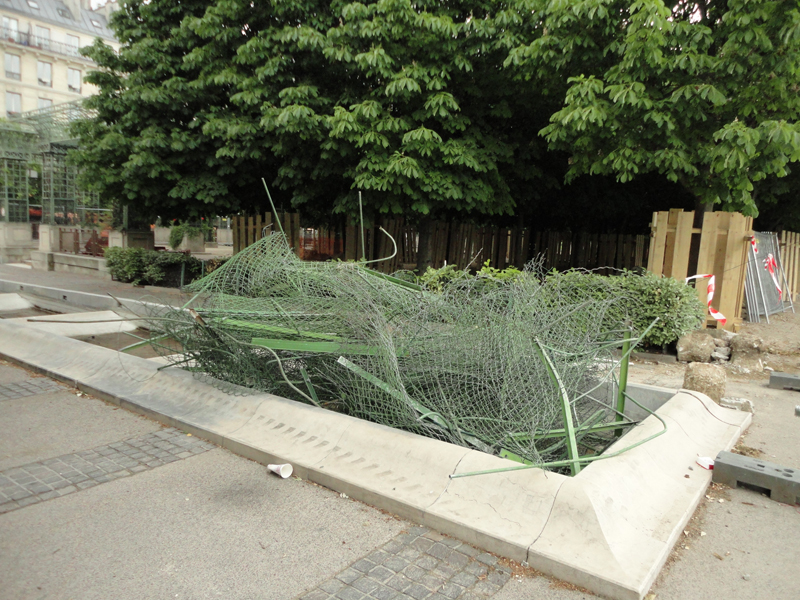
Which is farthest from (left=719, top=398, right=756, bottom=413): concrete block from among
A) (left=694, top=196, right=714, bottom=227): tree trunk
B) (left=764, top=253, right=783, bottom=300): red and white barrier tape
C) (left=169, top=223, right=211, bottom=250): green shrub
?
(left=169, top=223, right=211, bottom=250): green shrub

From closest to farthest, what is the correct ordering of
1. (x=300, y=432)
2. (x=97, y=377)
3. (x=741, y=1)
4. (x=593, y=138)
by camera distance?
1. (x=300, y=432)
2. (x=97, y=377)
3. (x=741, y=1)
4. (x=593, y=138)

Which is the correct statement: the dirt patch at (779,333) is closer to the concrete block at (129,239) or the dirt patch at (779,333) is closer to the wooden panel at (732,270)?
the wooden panel at (732,270)

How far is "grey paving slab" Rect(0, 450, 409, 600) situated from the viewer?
2.99m

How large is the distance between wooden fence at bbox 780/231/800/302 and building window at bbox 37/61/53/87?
58.3 m

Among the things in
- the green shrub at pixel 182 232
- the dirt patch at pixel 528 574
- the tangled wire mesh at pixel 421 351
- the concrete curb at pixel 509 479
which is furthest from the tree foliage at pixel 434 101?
the green shrub at pixel 182 232

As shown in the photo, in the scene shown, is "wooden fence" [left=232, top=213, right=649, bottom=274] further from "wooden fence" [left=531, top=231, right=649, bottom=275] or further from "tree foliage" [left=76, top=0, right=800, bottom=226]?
"tree foliage" [left=76, top=0, right=800, bottom=226]

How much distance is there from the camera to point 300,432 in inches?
182

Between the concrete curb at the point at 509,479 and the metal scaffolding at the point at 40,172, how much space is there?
22.2 metres

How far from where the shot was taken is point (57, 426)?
5328mm

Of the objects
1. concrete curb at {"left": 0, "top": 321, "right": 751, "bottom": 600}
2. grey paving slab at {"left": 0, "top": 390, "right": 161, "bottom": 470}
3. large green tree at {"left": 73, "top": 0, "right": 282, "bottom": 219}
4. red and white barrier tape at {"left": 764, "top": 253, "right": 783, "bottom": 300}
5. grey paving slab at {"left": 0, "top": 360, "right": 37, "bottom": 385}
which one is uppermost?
large green tree at {"left": 73, "top": 0, "right": 282, "bottom": 219}

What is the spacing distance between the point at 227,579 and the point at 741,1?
9.08 m

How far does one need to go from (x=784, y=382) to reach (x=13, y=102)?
199ft

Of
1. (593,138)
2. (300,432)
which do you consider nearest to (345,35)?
(593,138)

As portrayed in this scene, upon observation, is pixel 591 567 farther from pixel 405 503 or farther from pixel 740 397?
pixel 740 397
